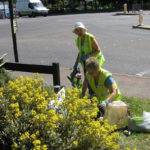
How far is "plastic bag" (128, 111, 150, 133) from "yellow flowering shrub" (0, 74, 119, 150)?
102cm

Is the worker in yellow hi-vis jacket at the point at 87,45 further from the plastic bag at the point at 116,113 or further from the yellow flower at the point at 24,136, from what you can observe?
the yellow flower at the point at 24,136

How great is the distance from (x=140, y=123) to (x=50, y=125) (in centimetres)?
183

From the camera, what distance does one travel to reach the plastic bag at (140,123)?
13.3ft

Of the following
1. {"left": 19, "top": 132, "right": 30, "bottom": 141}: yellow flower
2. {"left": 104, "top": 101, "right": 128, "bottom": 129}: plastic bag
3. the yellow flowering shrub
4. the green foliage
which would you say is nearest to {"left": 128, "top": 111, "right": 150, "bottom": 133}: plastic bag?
{"left": 104, "top": 101, "right": 128, "bottom": 129}: plastic bag

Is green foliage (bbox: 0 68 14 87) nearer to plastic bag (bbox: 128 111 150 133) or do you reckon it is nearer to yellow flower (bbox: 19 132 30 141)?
yellow flower (bbox: 19 132 30 141)

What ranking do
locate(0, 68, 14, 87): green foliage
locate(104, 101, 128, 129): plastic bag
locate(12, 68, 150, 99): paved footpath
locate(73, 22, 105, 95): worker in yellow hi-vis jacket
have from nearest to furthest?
locate(104, 101, 128, 129): plastic bag
locate(0, 68, 14, 87): green foliage
locate(73, 22, 105, 95): worker in yellow hi-vis jacket
locate(12, 68, 150, 99): paved footpath

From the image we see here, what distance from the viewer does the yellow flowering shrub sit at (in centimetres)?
277

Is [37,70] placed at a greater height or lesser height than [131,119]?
greater

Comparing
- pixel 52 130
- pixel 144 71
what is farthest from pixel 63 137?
pixel 144 71

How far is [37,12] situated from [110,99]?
35857 millimetres

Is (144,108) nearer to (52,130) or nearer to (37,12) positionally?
(52,130)

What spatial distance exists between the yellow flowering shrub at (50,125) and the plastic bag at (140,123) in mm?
1018

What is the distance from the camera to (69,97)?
11.0 feet

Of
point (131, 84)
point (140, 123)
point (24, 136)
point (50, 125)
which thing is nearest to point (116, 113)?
point (140, 123)
